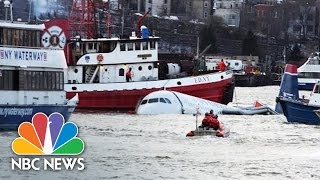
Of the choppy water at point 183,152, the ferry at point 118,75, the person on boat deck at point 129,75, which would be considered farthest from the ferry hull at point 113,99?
the choppy water at point 183,152

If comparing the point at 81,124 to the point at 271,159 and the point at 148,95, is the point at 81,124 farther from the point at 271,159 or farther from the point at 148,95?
the point at 271,159

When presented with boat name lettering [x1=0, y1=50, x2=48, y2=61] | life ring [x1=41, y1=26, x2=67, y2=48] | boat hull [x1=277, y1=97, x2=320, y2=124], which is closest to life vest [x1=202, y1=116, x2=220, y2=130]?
boat name lettering [x1=0, y1=50, x2=48, y2=61]

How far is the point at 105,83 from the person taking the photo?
7788cm

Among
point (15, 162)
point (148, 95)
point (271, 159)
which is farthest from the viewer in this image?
point (148, 95)

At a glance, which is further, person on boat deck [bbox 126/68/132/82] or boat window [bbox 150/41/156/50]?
boat window [bbox 150/41/156/50]

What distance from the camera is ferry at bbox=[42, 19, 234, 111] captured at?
7775 centimetres

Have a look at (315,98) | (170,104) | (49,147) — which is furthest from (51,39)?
(49,147)

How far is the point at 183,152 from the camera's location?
45.7 metres

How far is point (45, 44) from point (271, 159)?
1508 centimetres

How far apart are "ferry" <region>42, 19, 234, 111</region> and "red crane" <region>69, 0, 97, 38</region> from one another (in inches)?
109

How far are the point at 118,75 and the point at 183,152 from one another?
33.9 meters

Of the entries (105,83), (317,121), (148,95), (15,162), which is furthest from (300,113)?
(15,162)

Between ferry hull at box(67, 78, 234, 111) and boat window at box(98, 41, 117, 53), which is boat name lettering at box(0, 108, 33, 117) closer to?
ferry hull at box(67, 78, 234, 111)

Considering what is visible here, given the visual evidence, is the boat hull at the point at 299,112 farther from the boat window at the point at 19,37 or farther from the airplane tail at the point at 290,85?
the boat window at the point at 19,37
